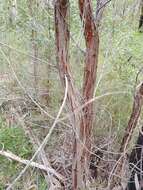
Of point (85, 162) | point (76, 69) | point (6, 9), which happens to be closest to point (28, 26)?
point (6, 9)

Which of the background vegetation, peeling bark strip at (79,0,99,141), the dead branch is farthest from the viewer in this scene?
the background vegetation

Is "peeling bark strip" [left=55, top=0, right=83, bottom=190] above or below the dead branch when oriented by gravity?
above

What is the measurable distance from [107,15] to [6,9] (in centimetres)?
79

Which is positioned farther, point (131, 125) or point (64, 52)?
point (131, 125)

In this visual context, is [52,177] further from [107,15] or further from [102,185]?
[107,15]

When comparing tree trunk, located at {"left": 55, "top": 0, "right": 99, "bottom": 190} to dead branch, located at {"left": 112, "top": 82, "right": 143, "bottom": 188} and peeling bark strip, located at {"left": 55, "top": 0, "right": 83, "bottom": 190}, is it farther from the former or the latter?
dead branch, located at {"left": 112, "top": 82, "right": 143, "bottom": 188}

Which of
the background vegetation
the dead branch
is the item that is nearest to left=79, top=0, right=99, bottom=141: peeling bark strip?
the dead branch

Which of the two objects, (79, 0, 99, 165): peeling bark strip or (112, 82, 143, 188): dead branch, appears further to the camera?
(112, 82, 143, 188): dead branch

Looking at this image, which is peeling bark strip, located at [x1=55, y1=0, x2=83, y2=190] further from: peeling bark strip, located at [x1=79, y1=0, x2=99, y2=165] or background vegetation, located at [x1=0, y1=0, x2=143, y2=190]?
background vegetation, located at [x1=0, y1=0, x2=143, y2=190]

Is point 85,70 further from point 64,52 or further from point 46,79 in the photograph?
point 46,79

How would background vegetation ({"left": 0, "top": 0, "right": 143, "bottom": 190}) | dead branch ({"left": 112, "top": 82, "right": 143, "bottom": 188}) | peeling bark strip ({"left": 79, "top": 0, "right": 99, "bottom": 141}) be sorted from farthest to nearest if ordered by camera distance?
background vegetation ({"left": 0, "top": 0, "right": 143, "bottom": 190}) → dead branch ({"left": 112, "top": 82, "right": 143, "bottom": 188}) → peeling bark strip ({"left": 79, "top": 0, "right": 99, "bottom": 141})

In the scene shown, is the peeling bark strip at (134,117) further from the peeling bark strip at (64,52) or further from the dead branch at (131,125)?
the peeling bark strip at (64,52)

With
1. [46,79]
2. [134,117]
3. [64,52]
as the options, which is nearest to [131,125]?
[134,117]

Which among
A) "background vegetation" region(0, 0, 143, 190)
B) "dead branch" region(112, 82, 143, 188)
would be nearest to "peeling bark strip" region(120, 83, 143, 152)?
"dead branch" region(112, 82, 143, 188)
